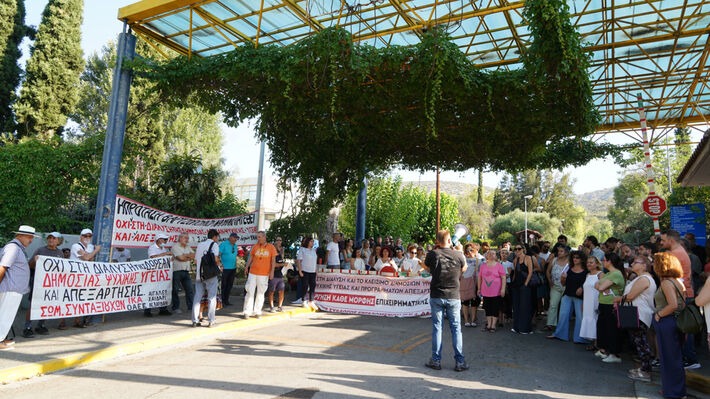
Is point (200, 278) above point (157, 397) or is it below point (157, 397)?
above

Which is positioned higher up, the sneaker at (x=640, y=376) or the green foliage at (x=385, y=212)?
the green foliage at (x=385, y=212)

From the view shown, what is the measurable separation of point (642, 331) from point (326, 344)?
15.8ft

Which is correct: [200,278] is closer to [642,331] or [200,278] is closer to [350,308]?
[350,308]

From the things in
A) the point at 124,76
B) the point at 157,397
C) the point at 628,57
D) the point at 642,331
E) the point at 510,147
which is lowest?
the point at 157,397

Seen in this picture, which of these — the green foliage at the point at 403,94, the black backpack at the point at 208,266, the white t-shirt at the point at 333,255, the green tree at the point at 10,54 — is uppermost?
the green tree at the point at 10,54

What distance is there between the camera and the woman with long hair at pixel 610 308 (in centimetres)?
716

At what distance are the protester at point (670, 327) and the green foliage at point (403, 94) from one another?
13.4 ft

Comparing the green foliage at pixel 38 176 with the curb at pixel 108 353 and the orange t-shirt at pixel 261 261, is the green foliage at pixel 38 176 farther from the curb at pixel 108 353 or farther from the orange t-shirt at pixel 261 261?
the curb at pixel 108 353

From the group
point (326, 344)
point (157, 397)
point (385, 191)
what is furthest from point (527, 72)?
point (385, 191)

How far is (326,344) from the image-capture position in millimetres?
7887

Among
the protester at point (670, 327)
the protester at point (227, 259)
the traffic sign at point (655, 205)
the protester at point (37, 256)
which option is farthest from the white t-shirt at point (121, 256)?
the traffic sign at point (655, 205)

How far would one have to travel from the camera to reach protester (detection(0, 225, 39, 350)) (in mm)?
6598

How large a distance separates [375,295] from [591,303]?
5.24m

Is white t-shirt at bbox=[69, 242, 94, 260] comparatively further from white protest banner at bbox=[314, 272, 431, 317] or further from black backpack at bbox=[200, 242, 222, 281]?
white protest banner at bbox=[314, 272, 431, 317]
